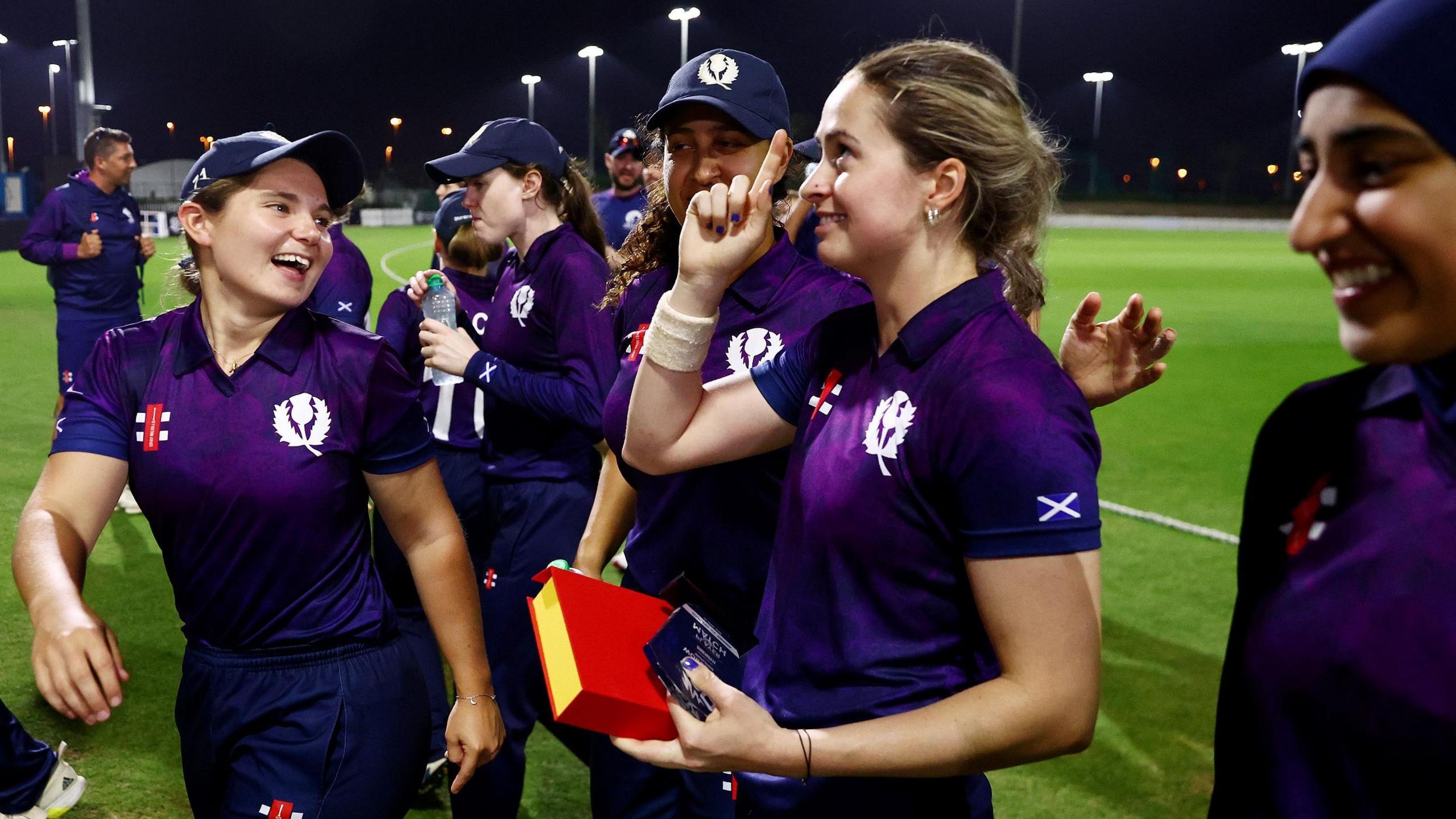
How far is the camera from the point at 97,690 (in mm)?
2094

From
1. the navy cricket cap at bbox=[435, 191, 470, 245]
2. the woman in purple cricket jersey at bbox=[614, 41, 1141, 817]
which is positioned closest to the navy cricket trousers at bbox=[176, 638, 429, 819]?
the woman in purple cricket jersey at bbox=[614, 41, 1141, 817]

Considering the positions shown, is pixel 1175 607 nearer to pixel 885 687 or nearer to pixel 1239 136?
pixel 885 687

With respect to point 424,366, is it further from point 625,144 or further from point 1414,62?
point 625,144

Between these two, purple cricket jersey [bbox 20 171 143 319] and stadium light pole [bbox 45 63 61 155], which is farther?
stadium light pole [bbox 45 63 61 155]

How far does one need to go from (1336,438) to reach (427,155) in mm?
79158

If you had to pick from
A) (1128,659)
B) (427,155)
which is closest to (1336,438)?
(1128,659)

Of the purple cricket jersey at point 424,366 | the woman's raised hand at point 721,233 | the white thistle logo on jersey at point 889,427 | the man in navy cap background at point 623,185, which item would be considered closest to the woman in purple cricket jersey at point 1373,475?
the white thistle logo on jersey at point 889,427

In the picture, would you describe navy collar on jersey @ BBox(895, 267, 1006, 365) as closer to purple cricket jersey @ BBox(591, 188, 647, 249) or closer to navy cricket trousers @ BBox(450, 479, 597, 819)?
navy cricket trousers @ BBox(450, 479, 597, 819)

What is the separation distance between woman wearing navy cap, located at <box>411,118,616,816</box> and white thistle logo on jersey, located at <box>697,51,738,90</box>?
1180 mm

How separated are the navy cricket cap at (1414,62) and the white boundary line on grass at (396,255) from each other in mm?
19739

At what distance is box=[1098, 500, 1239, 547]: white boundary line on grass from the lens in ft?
26.5

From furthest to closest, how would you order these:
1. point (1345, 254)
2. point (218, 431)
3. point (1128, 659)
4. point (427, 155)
Result: point (427, 155) → point (1128, 659) → point (218, 431) → point (1345, 254)

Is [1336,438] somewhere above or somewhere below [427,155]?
above

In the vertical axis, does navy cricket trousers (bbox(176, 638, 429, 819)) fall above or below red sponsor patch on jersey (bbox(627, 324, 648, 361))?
below
